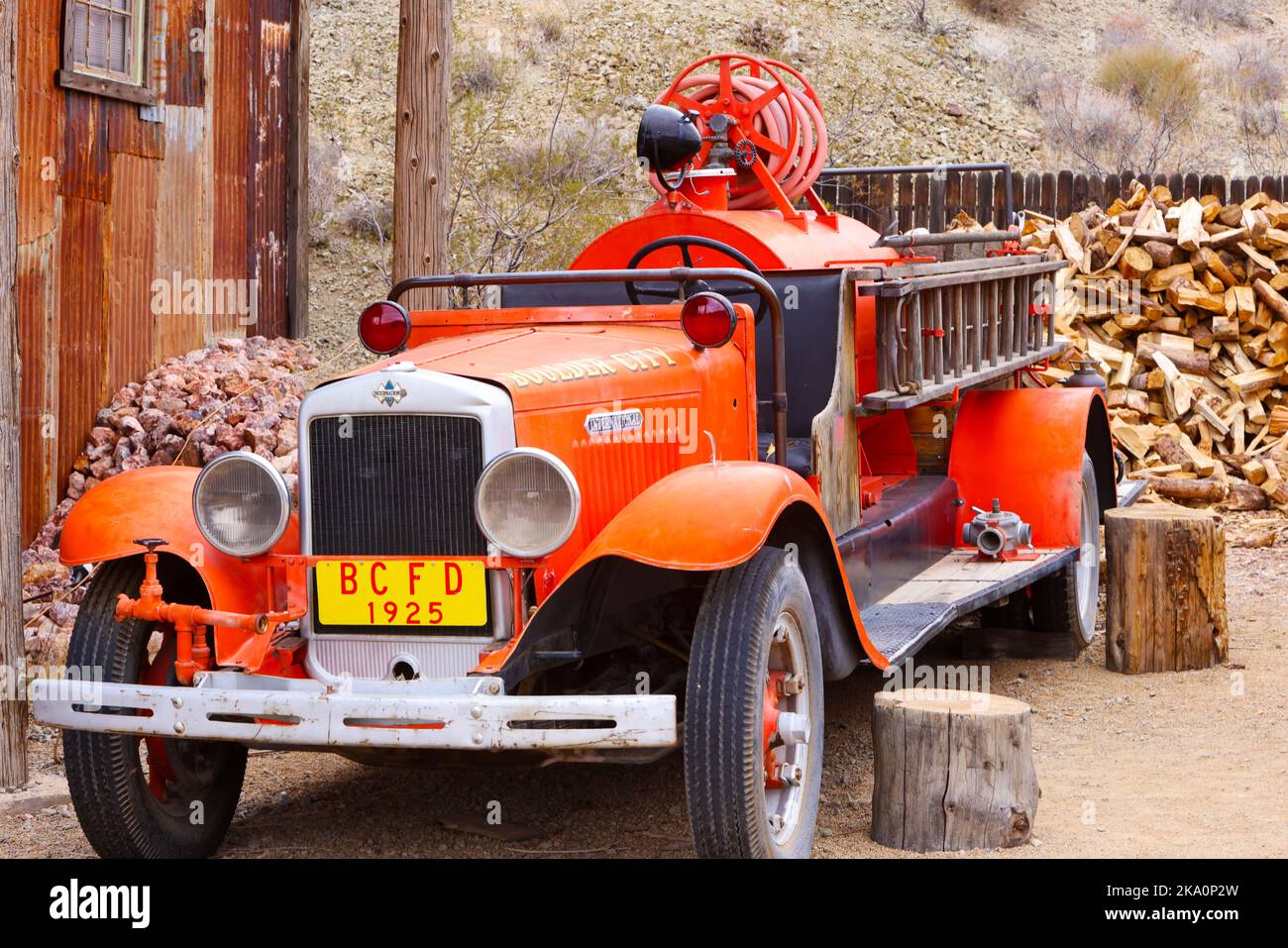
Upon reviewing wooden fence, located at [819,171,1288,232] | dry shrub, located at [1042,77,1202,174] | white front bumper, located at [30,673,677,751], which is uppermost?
dry shrub, located at [1042,77,1202,174]

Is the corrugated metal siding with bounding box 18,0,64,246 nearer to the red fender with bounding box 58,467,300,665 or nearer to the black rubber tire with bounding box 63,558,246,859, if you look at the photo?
the red fender with bounding box 58,467,300,665

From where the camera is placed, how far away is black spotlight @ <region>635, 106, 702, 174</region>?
20.9 ft

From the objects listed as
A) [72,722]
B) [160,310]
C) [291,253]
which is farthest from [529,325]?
[291,253]

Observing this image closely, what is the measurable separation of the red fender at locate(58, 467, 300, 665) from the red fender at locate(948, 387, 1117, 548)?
12.0ft

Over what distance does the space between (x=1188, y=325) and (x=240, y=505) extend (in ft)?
32.5

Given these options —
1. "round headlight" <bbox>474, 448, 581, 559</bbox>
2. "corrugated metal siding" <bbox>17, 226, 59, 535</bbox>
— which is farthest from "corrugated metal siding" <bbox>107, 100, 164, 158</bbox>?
"round headlight" <bbox>474, 448, 581, 559</bbox>

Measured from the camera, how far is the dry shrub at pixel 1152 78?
2545 centimetres

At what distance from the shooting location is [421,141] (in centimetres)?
823

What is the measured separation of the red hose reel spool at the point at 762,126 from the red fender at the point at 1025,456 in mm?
1383

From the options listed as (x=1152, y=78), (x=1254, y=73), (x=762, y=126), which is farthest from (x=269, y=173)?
(x=1254, y=73)

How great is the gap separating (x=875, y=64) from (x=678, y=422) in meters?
20.4

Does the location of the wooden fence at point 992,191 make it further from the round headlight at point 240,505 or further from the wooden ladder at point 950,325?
the round headlight at point 240,505

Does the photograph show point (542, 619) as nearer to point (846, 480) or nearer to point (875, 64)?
point (846, 480)

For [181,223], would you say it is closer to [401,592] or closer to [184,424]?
[184,424]
